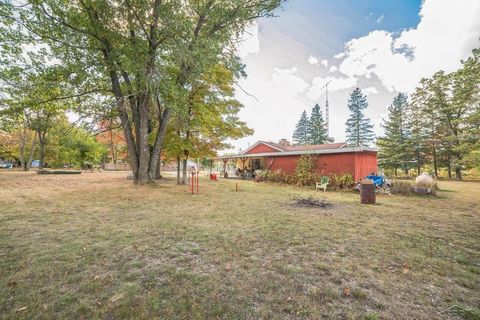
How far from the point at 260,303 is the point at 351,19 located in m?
14.1

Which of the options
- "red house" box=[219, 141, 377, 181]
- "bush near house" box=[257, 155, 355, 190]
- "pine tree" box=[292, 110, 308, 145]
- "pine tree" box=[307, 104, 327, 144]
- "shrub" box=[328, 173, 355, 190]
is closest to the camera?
"shrub" box=[328, 173, 355, 190]

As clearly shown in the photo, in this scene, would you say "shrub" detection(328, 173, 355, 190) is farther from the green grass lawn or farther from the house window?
the house window

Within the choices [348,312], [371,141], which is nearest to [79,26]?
[348,312]

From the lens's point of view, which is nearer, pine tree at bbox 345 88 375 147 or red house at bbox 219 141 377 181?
red house at bbox 219 141 377 181

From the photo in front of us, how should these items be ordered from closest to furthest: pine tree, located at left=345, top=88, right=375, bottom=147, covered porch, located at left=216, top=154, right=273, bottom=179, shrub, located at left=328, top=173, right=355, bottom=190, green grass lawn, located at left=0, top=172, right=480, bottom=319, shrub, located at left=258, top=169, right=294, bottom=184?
green grass lawn, located at left=0, top=172, right=480, bottom=319, shrub, located at left=328, top=173, right=355, bottom=190, shrub, located at left=258, top=169, right=294, bottom=184, covered porch, located at left=216, top=154, right=273, bottom=179, pine tree, located at left=345, top=88, right=375, bottom=147

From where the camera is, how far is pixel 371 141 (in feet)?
123

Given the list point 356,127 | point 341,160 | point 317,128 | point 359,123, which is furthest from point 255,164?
point 359,123

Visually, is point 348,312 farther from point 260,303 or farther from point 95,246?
point 95,246

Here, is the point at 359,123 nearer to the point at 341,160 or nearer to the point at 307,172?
the point at 341,160

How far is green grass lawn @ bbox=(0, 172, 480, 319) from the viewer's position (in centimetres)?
201

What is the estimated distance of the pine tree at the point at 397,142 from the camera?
2716cm

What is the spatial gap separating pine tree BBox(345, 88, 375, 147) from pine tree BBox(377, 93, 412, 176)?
8286 mm

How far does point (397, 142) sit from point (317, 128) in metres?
15.9

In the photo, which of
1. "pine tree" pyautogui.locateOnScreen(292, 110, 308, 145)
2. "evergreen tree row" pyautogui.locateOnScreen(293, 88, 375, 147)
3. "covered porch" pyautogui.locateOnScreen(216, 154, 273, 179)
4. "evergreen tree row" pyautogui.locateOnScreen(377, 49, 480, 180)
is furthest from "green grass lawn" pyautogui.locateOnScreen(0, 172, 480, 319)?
"pine tree" pyautogui.locateOnScreen(292, 110, 308, 145)
